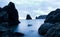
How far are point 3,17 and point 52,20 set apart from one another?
5930 cm

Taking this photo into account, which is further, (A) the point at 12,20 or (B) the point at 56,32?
(A) the point at 12,20

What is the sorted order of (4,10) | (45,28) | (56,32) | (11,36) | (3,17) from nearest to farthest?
(56,32) → (11,36) → (45,28) → (3,17) → (4,10)

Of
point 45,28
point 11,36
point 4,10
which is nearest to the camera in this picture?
point 11,36

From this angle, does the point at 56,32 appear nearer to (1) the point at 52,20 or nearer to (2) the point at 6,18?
(1) the point at 52,20

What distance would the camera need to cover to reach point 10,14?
414ft

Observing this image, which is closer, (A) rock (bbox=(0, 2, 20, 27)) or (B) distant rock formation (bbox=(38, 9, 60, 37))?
(B) distant rock formation (bbox=(38, 9, 60, 37))

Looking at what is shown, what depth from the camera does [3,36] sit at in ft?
130

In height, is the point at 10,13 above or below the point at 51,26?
above

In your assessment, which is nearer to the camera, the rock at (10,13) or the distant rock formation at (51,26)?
the distant rock formation at (51,26)

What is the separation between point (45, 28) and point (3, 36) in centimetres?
1804

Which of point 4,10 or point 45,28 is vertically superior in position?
point 4,10

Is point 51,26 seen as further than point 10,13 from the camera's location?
No

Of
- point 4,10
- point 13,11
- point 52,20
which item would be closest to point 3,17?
point 4,10

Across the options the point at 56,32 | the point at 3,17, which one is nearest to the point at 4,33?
the point at 56,32
